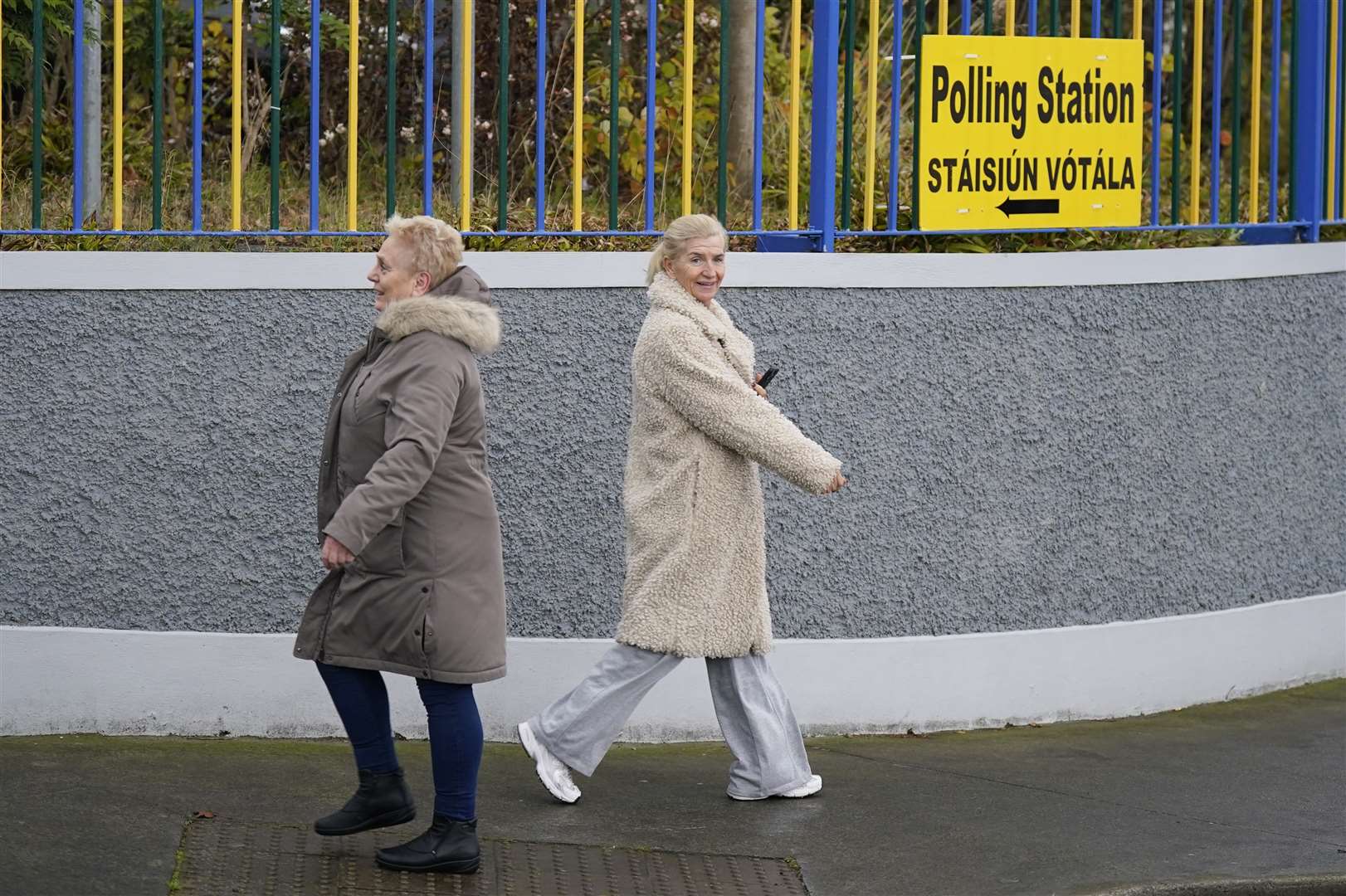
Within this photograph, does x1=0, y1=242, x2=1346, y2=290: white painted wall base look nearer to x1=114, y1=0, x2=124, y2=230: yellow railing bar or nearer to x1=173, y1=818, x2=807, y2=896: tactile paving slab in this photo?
x1=114, y1=0, x2=124, y2=230: yellow railing bar

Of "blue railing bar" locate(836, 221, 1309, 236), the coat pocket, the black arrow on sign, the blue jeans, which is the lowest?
the blue jeans

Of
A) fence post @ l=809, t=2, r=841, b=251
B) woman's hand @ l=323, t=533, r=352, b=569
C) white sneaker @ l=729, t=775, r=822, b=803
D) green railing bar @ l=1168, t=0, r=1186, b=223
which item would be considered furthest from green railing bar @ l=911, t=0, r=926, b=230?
woman's hand @ l=323, t=533, r=352, b=569

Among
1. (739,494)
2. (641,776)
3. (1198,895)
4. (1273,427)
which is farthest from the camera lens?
(1273,427)

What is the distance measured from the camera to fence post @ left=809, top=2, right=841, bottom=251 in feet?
19.7

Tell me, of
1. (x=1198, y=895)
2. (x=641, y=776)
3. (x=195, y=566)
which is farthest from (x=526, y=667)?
(x=1198, y=895)

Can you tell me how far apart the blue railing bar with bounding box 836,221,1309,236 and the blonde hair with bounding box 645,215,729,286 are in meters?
1.14

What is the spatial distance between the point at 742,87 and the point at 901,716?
2396 millimetres

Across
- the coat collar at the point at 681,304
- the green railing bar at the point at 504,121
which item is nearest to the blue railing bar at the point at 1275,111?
the coat collar at the point at 681,304

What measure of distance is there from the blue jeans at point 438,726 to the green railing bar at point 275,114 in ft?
6.12

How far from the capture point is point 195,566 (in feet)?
18.6

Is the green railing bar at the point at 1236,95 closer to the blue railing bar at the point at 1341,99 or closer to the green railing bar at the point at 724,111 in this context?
the blue railing bar at the point at 1341,99

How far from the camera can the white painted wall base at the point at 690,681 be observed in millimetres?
5656

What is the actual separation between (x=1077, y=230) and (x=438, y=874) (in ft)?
10.6

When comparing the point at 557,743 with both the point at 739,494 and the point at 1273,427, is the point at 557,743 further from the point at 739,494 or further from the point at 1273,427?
the point at 1273,427
